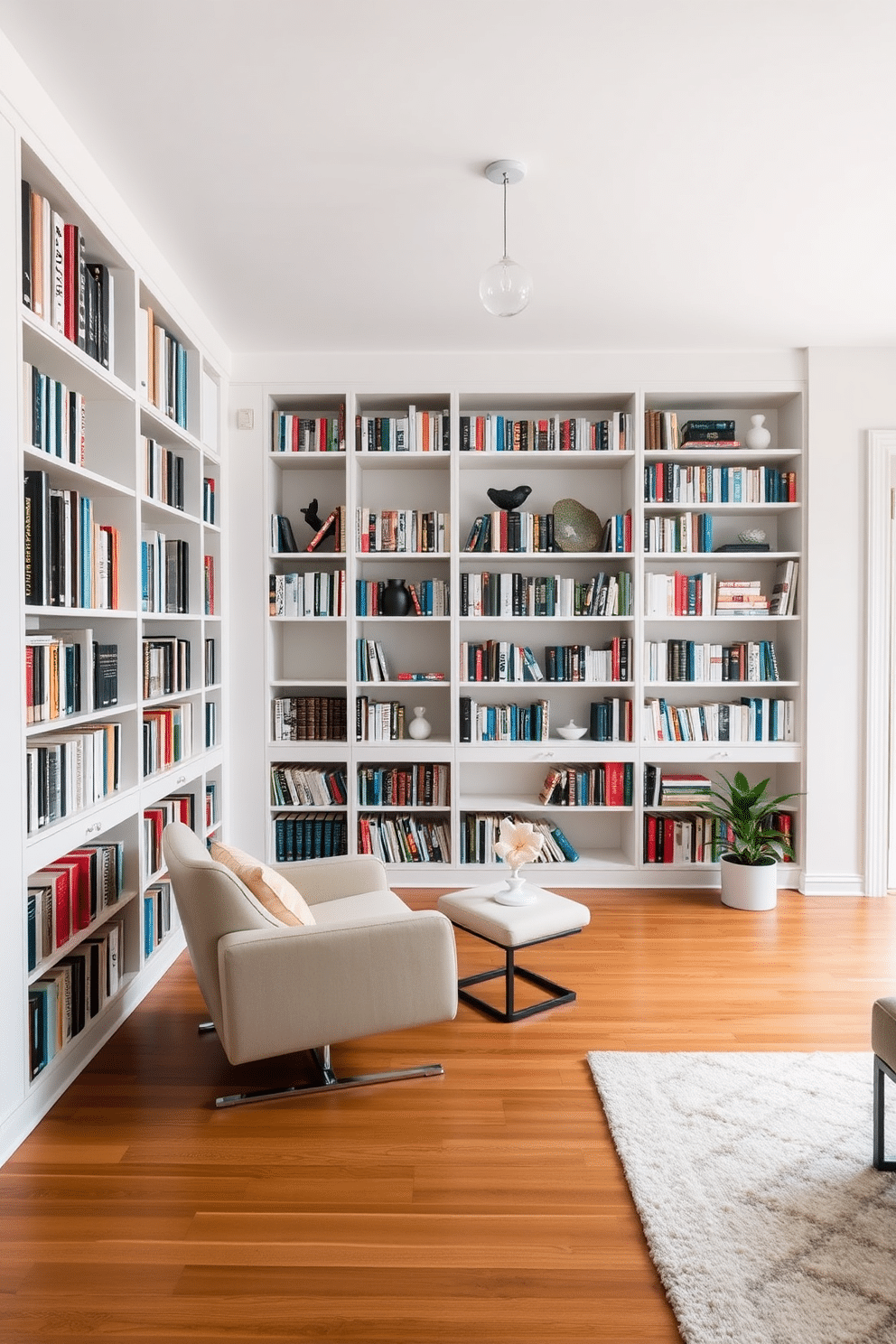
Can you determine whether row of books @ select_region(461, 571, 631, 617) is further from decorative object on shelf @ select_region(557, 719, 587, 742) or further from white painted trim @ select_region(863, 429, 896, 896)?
white painted trim @ select_region(863, 429, 896, 896)

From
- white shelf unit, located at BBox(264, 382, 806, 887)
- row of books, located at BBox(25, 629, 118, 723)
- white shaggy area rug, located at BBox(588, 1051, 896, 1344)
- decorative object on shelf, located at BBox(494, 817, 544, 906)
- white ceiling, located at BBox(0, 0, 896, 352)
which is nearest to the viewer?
white shaggy area rug, located at BBox(588, 1051, 896, 1344)

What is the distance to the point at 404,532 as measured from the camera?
15.5 feet

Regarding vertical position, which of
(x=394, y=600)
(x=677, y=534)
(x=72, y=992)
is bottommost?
(x=72, y=992)

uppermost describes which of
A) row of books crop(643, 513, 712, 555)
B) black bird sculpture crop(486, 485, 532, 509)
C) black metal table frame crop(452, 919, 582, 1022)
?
black bird sculpture crop(486, 485, 532, 509)

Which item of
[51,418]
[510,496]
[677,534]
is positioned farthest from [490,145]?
[677,534]

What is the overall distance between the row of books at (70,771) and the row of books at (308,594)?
174 centimetres

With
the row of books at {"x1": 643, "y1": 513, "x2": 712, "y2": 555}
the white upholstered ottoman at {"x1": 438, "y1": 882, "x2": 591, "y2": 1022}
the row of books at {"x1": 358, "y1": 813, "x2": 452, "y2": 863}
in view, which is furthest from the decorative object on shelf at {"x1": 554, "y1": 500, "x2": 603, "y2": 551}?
the white upholstered ottoman at {"x1": 438, "y1": 882, "x2": 591, "y2": 1022}

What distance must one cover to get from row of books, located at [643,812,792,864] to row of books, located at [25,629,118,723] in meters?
2.93

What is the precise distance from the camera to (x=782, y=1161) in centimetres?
225

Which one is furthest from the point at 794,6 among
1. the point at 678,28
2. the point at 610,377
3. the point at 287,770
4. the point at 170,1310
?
the point at 287,770

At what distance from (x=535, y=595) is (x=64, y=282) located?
9.06 feet

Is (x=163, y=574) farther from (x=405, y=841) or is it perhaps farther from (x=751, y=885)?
(x=751, y=885)

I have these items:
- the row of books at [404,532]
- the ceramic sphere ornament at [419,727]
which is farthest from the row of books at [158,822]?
the row of books at [404,532]

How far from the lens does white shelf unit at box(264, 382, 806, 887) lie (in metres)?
4.72
